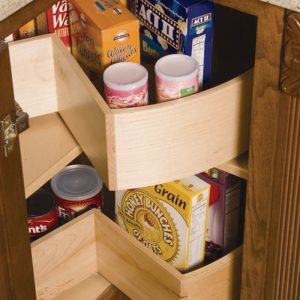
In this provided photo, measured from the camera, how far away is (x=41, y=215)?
59.4 inches

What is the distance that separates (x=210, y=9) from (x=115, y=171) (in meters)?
0.33

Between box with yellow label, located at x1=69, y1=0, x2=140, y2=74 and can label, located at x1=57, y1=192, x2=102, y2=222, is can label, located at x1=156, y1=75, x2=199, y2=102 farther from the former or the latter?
can label, located at x1=57, y1=192, x2=102, y2=222

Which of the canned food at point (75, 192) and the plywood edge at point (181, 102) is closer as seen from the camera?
the plywood edge at point (181, 102)

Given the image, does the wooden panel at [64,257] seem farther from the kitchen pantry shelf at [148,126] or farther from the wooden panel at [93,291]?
the kitchen pantry shelf at [148,126]

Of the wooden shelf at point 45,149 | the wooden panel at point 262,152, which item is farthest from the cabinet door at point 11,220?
the wooden panel at point 262,152

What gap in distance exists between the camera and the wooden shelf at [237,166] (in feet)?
4.32

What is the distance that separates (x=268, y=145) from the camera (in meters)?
1.21

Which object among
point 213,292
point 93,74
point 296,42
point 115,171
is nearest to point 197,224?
point 213,292

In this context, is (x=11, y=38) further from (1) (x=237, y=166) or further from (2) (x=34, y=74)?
(1) (x=237, y=166)

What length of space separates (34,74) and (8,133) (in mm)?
381

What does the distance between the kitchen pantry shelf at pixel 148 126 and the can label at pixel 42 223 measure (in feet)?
0.72

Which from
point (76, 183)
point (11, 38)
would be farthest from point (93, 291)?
point (11, 38)

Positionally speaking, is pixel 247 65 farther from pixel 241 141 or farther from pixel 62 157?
pixel 62 157

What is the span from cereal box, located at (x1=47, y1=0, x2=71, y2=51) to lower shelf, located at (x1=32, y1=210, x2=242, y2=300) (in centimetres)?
36
